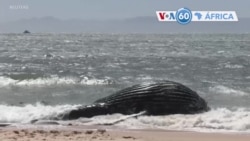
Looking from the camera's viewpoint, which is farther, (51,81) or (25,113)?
(51,81)

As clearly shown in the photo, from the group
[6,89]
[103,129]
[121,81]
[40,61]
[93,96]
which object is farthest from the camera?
[40,61]

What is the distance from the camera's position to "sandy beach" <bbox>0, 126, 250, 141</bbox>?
27.9 feet

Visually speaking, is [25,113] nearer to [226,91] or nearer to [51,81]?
[226,91]

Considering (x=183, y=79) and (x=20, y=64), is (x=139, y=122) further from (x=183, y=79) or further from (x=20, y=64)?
(x=20, y=64)

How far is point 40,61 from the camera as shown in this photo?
2842 cm

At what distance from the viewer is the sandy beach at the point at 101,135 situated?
850 cm

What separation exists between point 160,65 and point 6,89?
10065 millimetres

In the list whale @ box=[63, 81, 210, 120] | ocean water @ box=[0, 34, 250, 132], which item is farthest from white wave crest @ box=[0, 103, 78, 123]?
whale @ box=[63, 81, 210, 120]

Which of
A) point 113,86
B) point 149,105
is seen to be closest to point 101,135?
point 149,105

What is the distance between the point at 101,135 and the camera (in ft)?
29.0

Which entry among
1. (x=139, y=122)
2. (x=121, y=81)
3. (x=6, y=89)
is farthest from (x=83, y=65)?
(x=139, y=122)

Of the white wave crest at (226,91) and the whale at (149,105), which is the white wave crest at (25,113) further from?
the white wave crest at (226,91)

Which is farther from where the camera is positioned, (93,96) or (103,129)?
(93,96)

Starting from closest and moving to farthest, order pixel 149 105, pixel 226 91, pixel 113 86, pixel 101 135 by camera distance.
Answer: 1. pixel 101 135
2. pixel 149 105
3. pixel 226 91
4. pixel 113 86
